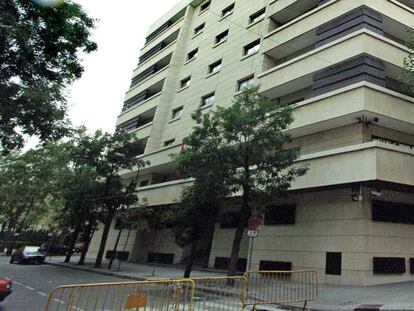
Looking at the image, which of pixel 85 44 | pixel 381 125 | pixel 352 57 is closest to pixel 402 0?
pixel 352 57

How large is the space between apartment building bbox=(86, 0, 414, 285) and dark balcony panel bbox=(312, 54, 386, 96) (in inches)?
2.2

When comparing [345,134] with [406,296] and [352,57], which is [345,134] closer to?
[352,57]

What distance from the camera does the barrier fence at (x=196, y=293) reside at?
6953 mm

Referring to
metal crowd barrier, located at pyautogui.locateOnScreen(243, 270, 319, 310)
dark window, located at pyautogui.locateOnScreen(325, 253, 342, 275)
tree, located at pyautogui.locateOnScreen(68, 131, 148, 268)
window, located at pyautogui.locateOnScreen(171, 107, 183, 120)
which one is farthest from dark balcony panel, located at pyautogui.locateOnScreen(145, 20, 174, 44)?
metal crowd barrier, located at pyautogui.locateOnScreen(243, 270, 319, 310)

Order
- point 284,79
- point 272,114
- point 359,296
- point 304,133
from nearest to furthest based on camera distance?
point 359,296
point 272,114
point 304,133
point 284,79

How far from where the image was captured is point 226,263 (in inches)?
859

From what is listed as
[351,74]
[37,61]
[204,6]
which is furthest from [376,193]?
[204,6]

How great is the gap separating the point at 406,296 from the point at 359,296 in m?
1.33

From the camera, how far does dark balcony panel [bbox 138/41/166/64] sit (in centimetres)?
3926

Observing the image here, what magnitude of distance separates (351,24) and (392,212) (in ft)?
30.2

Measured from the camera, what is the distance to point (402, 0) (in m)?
21.5

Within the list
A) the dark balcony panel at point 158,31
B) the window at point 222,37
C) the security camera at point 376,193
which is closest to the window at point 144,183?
the window at point 222,37

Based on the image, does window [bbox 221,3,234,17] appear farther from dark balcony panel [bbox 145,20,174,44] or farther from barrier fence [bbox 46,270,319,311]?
barrier fence [bbox 46,270,319,311]

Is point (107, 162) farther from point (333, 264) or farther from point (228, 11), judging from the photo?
point (333, 264)
